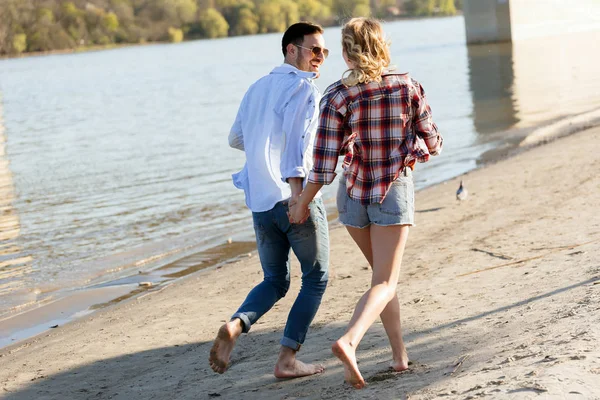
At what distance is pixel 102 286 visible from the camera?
867cm

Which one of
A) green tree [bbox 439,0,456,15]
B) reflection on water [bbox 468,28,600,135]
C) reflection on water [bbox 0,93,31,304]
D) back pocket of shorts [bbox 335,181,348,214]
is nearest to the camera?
back pocket of shorts [bbox 335,181,348,214]

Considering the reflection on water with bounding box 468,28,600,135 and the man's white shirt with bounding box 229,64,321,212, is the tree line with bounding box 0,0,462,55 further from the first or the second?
the man's white shirt with bounding box 229,64,321,212

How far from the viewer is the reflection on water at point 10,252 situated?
29.8 feet

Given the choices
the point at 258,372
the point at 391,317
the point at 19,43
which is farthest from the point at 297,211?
the point at 19,43

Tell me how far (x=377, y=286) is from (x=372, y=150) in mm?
645

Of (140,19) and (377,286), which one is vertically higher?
(140,19)

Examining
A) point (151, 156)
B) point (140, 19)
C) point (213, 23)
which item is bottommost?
point (151, 156)

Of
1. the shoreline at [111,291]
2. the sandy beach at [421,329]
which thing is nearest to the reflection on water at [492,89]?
the shoreline at [111,291]

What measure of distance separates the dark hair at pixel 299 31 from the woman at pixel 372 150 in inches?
16.5

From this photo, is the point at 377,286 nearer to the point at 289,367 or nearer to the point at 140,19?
the point at 289,367

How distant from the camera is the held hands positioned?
13.2ft

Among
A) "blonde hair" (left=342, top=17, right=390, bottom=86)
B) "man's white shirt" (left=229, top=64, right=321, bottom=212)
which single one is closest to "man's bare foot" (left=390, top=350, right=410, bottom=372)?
"man's white shirt" (left=229, top=64, right=321, bottom=212)

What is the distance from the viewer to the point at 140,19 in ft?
376

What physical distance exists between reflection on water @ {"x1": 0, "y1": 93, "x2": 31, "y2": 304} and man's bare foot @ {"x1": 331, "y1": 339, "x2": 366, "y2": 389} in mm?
5738
